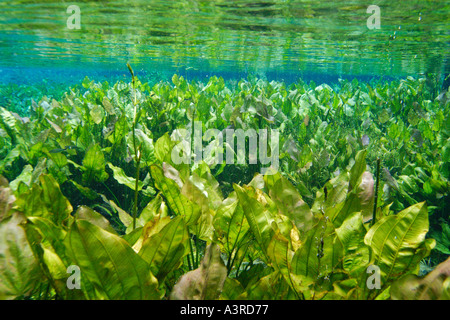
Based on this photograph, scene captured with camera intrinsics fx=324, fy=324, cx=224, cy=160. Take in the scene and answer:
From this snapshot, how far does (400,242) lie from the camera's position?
133 cm

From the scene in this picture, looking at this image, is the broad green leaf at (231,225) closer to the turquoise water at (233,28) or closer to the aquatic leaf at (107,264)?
the aquatic leaf at (107,264)

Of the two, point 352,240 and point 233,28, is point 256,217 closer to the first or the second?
point 352,240

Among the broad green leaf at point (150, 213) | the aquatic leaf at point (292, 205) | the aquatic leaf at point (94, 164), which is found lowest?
the aquatic leaf at point (94, 164)

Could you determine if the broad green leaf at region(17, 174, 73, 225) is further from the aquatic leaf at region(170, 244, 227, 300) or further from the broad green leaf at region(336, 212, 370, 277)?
the broad green leaf at region(336, 212, 370, 277)

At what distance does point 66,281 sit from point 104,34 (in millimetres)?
16648

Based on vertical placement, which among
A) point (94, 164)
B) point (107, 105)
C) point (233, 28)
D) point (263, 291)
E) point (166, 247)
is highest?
point (233, 28)

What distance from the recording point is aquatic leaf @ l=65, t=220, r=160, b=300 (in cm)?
109

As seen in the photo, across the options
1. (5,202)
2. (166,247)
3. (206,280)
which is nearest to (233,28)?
(5,202)

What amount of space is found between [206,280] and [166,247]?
22 cm

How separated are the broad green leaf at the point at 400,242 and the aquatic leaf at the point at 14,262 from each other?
1.36 metres

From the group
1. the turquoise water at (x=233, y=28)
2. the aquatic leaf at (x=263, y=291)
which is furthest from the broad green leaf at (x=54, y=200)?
the turquoise water at (x=233, y=28)

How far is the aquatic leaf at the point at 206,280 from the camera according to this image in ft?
4.00

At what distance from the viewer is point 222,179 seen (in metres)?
4.69

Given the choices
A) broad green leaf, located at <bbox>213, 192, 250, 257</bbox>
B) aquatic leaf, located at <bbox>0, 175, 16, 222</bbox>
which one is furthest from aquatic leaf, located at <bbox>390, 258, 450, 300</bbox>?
aquatic leaf, located at <bbox>0, 175, 16, 222</bbox>
